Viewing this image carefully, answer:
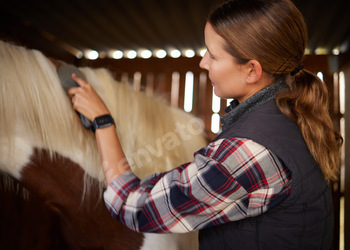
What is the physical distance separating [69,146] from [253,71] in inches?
18.9

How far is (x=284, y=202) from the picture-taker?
1.62 ft

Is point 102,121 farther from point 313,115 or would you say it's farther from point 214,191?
point 313,115

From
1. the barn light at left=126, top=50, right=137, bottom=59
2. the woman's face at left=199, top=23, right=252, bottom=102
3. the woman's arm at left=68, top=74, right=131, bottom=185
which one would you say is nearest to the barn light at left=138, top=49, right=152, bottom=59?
the barn light at left=126, top=50, right=137, bottom=59

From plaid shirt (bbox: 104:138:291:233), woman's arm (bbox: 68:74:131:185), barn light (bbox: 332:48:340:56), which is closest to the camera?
plaid shirt (bbox: 104:138:291:233)

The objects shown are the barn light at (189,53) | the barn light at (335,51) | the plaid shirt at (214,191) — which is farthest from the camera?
the barn light at (189,53)

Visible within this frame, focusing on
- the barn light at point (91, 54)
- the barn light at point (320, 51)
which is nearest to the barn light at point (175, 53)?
the barn light at point (91, 54)

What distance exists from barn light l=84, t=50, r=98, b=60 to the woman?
6.62 feet

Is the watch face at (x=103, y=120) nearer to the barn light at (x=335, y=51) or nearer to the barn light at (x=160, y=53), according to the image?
the barn light at (x=160, y=53)

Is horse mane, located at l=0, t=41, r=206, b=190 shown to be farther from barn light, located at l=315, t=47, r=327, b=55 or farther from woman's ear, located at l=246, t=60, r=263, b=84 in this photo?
barn light, located at l=315, t=47, r=327, b=55

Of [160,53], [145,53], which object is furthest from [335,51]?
[145,53]

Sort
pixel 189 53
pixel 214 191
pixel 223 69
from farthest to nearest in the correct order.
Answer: pixel 189 53
pixel 223 69
pixel 214 191

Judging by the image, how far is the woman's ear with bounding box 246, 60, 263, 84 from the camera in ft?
1.73

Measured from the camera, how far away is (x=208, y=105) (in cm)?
248

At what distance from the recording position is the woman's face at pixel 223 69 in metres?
0.54
